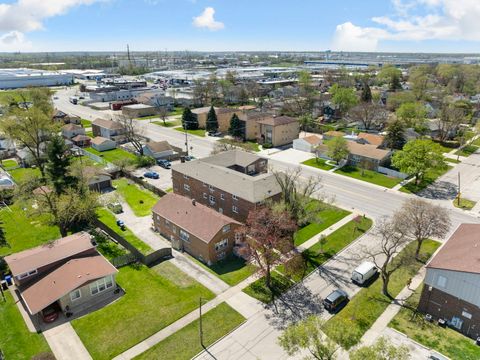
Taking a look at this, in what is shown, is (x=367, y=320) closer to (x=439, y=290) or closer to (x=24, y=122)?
(x=439, y=290)

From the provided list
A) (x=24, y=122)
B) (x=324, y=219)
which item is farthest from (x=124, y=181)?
(x=324, y=219)

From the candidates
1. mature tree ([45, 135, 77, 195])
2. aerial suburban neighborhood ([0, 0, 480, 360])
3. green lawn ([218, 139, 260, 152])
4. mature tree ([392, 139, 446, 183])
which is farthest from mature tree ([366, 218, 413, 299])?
green lawn ([218, 139, 260, 152])

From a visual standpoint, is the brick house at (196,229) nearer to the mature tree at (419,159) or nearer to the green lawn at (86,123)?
the mature tree at (419,159)

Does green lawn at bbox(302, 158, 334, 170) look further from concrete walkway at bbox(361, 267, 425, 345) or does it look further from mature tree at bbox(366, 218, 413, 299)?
concrete walkway at bbox(361, 267, 425, 345)

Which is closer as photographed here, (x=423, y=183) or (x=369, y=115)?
(x=423, y=183)

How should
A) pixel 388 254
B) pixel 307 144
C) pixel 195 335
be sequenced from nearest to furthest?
pixel 195 335
pixel 388 254
pixel 307 144

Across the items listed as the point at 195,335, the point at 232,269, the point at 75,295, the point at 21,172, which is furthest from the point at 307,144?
the point at 21,172

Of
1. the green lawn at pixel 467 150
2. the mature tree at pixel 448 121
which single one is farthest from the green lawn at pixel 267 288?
the mature tree at pixel 448 121

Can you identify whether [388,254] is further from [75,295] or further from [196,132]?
[196,132]
